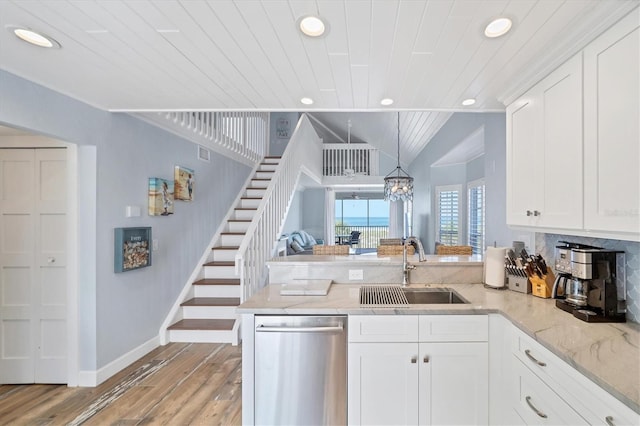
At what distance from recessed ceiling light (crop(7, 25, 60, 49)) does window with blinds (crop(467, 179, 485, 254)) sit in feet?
15.8

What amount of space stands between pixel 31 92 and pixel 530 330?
3.46 metres

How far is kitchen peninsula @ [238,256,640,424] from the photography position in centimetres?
115

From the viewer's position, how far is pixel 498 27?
1.54 metres

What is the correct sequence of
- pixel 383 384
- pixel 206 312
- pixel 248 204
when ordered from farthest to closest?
pixel 248 204 → pixel 206 312 → pixel 383 384

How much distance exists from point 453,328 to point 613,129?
4.25 ft

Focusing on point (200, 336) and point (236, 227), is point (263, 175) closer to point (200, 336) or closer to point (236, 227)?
point (236, 227)

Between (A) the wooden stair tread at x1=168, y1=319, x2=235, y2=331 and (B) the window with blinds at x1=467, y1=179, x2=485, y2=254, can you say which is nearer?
(A) the wooden stair tread at x1=168, y1=319, x2=235, y2=331

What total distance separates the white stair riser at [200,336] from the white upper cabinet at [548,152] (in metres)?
3.10

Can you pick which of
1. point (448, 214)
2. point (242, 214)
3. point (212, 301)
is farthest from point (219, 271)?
point (448, 214)

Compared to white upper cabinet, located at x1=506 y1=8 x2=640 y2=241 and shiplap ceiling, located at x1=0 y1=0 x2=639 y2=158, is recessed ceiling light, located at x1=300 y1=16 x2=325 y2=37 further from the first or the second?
white upper cabinet, located at x1=506 y1=8 x2=640 y2=241

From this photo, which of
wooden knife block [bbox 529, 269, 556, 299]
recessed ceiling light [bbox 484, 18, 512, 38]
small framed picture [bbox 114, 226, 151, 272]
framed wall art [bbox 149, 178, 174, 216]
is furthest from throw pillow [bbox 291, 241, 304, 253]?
recessed ceiling light [bbox 484, 18, 512, 38]

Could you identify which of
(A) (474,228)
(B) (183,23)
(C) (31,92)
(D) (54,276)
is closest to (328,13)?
(B) (183,23)

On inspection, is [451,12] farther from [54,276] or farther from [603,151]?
[54,276]

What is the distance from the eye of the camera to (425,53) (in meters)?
1.78
